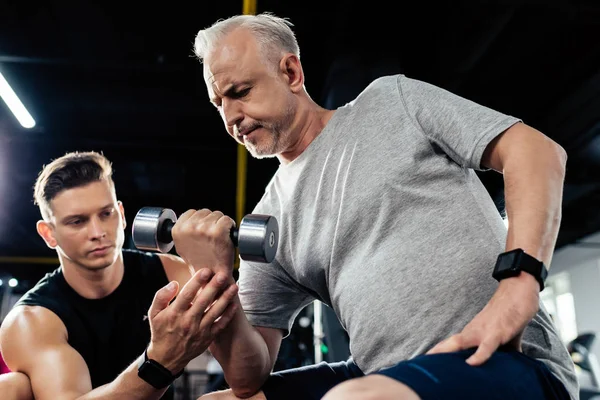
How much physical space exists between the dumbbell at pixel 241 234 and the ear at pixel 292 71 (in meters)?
0.42

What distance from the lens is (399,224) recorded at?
1.14 m

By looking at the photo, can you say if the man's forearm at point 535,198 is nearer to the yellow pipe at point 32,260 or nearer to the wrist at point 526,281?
the wrist at point 526,281

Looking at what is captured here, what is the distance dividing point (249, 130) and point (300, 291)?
1.43ft

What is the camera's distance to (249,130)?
4.66 ft

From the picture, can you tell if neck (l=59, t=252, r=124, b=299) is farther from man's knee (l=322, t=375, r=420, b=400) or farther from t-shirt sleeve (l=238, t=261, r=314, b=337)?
man's knee (l=322, t=375, r=420, b=400)

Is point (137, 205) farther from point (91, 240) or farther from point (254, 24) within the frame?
point (254, 24)

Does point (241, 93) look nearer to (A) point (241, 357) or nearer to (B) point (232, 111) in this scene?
(B) point (232, 111)

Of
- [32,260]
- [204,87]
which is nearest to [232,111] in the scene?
[204,87]

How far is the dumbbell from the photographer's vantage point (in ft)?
3.87

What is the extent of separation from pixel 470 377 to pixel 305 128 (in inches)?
33.6

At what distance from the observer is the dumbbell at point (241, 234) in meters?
1.18

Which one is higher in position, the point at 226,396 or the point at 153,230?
the point at 153,230

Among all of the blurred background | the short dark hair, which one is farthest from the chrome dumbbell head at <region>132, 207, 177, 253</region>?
the blurred background

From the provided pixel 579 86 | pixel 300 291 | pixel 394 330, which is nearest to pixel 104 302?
pixel 300 291
